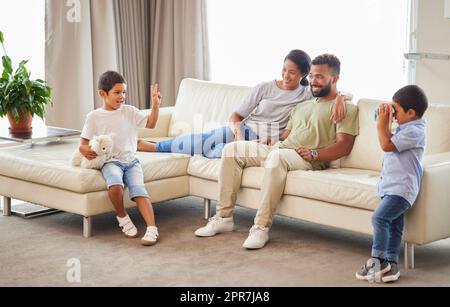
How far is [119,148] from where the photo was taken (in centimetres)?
434

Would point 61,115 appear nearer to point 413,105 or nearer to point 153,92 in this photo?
point 153,92

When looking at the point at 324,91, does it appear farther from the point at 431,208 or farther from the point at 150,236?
the point at 150,236

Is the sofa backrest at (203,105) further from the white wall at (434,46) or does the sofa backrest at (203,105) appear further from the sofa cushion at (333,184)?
the white wall at (434,46)

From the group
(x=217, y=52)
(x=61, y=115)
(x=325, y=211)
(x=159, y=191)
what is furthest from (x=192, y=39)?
(x=325, y=211)

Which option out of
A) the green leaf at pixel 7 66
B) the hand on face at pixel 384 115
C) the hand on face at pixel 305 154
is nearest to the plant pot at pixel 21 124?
the green leaf at pixel 7 66

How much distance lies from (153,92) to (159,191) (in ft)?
1.95

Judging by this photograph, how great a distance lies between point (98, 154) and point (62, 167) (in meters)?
0.22

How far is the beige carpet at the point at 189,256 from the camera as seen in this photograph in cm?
360

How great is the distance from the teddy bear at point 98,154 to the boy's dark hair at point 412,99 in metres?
1.52

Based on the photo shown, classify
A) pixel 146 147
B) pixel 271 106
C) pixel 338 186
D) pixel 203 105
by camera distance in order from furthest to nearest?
pixel 203 105
pixel 146 147
pixel 271 106
pixel 338 186

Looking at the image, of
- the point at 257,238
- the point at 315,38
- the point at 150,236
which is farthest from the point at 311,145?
the point at 315,38

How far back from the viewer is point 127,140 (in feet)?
14.3

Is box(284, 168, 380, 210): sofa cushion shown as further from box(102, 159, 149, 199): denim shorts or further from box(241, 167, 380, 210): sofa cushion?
box(102, 159, 149, 199): denim shorts

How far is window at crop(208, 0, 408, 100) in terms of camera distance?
17.5 ft
